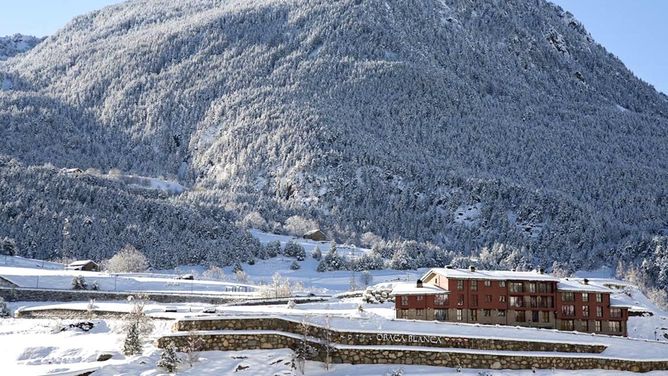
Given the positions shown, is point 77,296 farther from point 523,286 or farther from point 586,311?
point 586,311

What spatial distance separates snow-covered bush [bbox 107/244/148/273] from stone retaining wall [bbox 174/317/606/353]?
81.3m

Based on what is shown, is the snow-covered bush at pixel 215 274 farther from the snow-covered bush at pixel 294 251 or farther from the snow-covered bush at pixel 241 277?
the snow-covered bush at pixel 294 251

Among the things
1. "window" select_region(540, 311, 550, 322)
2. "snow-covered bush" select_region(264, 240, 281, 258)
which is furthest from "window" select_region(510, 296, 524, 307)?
"snow-covered bush" select_region(264, 240, 281, 258)

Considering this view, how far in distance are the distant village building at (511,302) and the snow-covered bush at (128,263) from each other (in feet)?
211

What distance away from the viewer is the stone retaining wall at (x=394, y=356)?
47562mm

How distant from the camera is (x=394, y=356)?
48.9 meters

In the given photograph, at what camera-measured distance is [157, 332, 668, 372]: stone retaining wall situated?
47562 mm

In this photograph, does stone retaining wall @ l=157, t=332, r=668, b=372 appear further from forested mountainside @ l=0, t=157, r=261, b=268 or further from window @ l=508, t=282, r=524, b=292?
forested mountainside @ l=0, t=157, r=261, b=268

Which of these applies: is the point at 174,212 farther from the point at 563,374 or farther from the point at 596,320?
the point at 563,374

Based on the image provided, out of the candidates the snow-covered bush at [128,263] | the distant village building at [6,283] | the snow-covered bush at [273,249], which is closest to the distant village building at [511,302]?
the distant village building at [6,283]

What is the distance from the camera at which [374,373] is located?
155ft

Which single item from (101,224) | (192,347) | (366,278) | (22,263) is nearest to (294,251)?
(366,278)

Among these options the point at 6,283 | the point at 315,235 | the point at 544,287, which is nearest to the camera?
the point at 544,287

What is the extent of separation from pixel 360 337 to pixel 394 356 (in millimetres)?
2256
